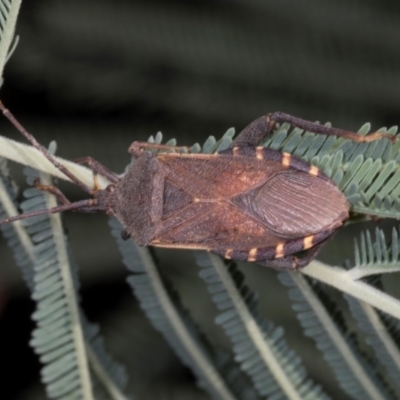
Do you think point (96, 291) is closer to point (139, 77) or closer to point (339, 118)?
point (139, 77)

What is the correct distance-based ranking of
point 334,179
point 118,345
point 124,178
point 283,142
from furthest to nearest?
point 118,345, point 124,178, point 283,142, point 334,179

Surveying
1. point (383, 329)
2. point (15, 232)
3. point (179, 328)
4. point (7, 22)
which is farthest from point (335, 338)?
point (7, 22)

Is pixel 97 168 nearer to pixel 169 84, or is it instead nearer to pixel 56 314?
pixel 56 314

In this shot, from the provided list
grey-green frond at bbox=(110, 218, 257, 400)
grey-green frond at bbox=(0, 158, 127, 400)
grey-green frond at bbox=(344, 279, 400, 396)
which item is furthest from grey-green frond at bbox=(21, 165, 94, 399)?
grey-green frond at bbox=(344, 279, 400, 396)

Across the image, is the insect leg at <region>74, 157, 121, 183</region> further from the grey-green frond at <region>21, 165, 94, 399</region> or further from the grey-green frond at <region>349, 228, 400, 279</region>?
the grey-green frond at <region>349, 228, 400, 279</region>

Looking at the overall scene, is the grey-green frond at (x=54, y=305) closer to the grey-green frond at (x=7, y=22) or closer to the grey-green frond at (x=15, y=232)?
the grey-green frond at (x=15, y=232)

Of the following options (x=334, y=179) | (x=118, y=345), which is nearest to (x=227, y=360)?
(x=334, y=179)
